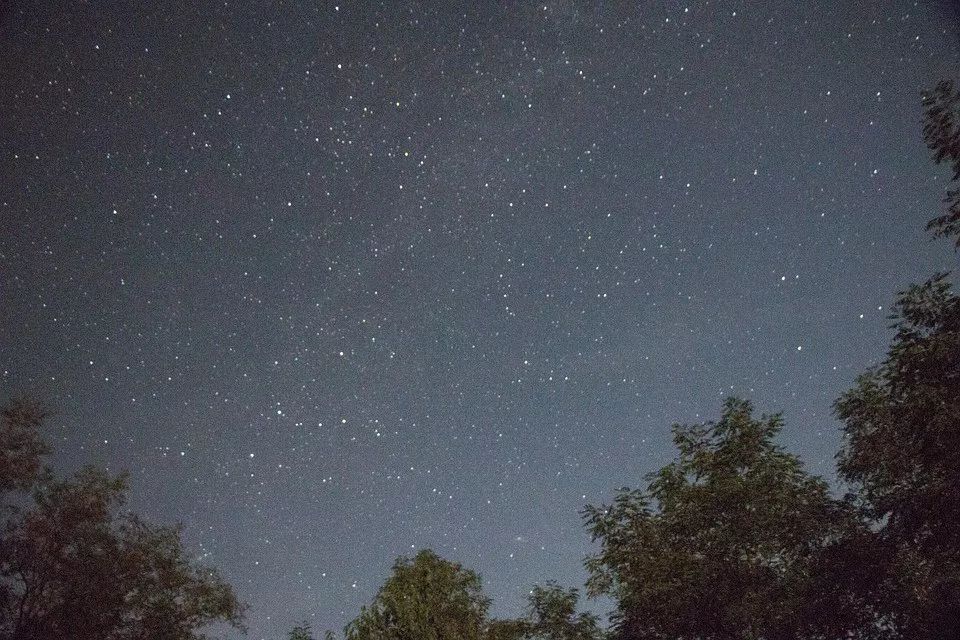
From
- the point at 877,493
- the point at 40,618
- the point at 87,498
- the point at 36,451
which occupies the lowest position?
the point at 877,493

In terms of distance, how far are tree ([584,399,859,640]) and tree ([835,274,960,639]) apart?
1.20 metres

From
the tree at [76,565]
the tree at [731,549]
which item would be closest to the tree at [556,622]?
the tree at [731,549]

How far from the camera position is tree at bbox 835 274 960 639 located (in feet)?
27.5

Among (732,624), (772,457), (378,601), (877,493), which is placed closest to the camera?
(378,601)

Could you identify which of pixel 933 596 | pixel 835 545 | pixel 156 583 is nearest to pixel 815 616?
pixel 835 545

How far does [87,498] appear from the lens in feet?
59.8

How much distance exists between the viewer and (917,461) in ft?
35.4

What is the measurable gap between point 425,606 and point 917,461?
9670mm

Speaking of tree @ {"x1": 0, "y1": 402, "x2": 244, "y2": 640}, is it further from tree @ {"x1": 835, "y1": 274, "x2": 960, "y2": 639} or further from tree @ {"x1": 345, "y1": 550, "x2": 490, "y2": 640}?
tree @ {"x1": 835, "y1": 274, "x2": 960, "y2": 639}

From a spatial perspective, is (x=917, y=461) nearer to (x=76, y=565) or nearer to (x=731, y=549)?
(x=731, y=549)

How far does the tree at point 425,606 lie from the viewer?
417 inches

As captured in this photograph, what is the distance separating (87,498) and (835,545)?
68.7ft

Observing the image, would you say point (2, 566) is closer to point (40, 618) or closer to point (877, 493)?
point (40, 618)

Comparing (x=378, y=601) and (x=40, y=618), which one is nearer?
(x=378, y=601)
